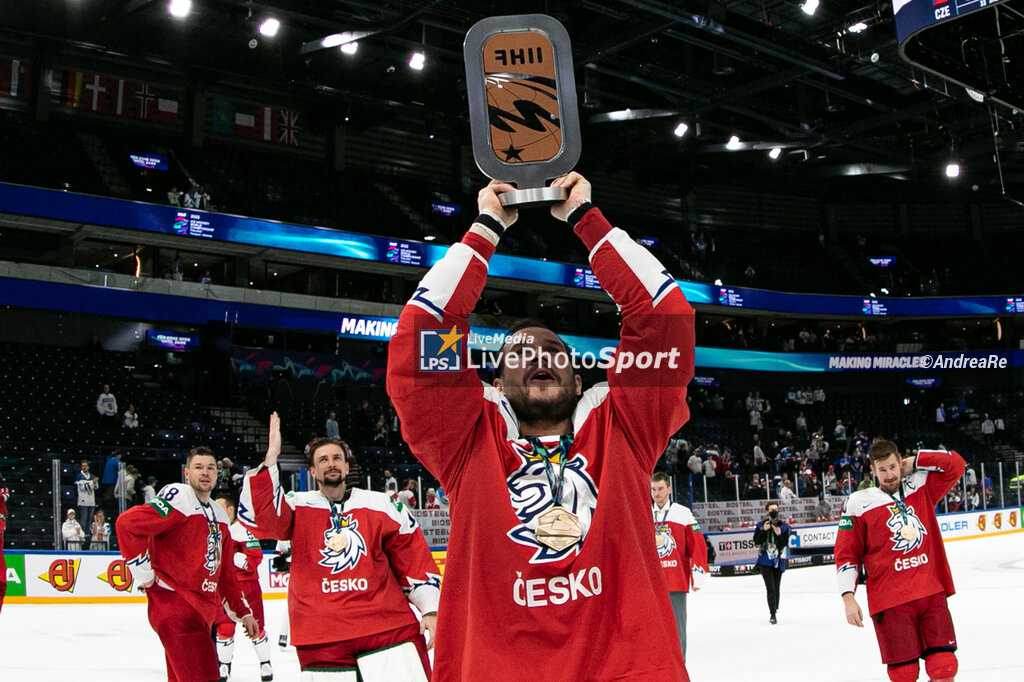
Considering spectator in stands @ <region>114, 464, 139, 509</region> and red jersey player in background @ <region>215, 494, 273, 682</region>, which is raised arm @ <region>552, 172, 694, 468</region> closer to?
red jersey player in background @ <region>215, 494, 273, 682</region>

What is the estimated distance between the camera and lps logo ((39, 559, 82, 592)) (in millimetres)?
14258

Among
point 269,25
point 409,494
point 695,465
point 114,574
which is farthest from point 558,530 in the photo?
point 269,25

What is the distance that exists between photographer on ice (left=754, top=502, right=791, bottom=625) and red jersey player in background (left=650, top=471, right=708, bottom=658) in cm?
348

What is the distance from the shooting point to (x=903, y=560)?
6.13 metres

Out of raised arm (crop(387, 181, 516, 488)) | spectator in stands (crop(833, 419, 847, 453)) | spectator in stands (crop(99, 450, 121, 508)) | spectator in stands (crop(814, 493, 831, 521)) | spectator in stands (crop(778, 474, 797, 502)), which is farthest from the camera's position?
spectator in stands (crop(833, 419, 847, 453))

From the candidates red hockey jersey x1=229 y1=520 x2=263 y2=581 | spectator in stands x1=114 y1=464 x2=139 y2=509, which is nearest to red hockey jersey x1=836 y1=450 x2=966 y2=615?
red hockey jersey x1=229 y1=520 x2=263 y2=581

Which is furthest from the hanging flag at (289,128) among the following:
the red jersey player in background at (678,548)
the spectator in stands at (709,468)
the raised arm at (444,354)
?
the raised arm at (444,354)

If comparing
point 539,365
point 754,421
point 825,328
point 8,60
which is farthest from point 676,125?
point 539,365

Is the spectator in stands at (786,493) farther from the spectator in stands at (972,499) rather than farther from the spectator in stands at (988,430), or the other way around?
the spectator in stands at (988,430)

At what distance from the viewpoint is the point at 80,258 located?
26594 mm

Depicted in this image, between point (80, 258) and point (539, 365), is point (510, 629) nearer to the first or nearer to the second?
point (539, 365)

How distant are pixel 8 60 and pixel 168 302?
7887 mm

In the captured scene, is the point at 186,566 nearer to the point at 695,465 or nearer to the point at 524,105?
the point at 524,105

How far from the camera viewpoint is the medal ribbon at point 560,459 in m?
2.47
